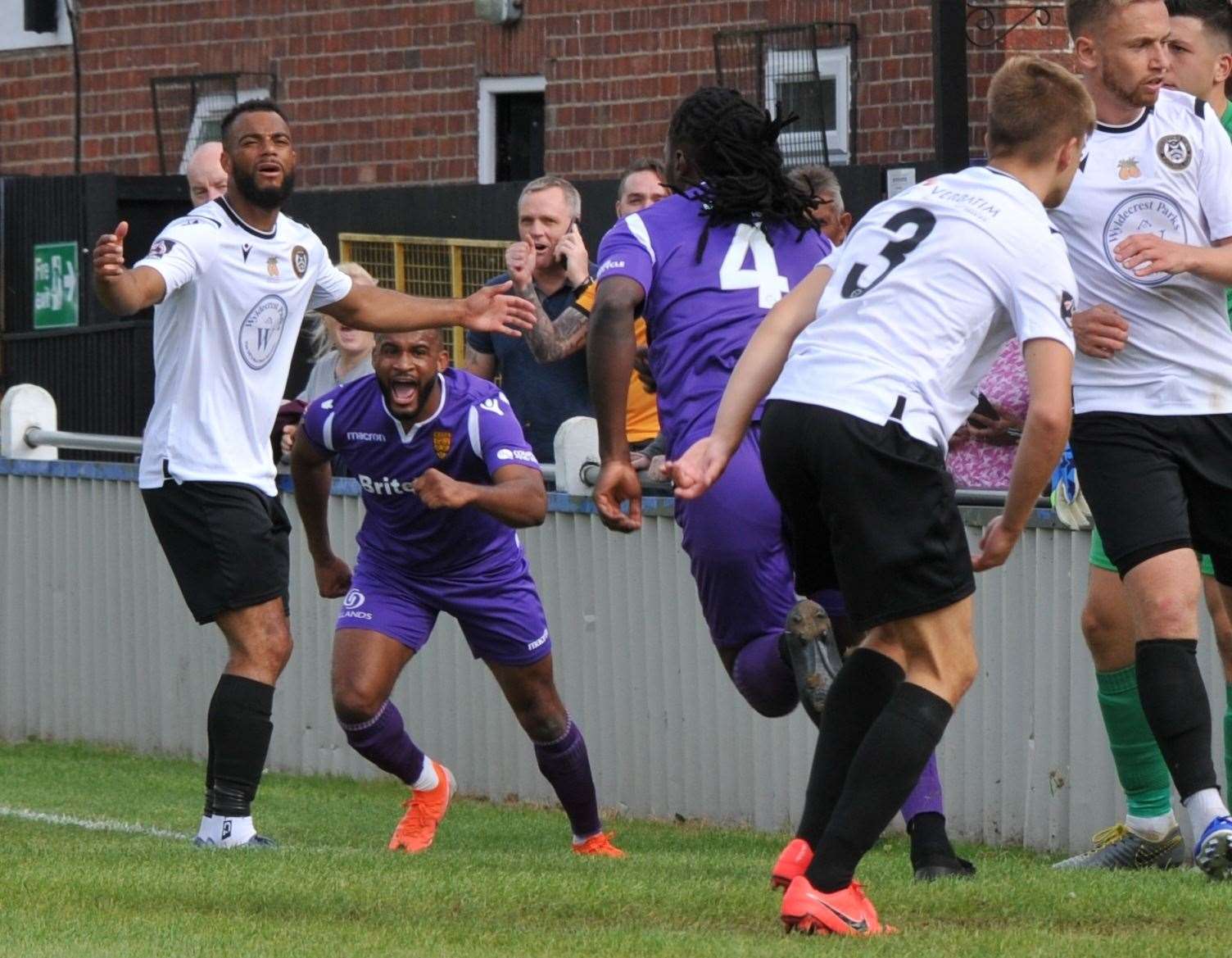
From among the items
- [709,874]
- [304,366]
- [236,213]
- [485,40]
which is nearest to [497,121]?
[485,40]

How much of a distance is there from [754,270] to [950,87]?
151 inches

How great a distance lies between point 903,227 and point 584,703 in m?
5.23

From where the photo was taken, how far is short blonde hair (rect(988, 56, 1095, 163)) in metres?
5.68

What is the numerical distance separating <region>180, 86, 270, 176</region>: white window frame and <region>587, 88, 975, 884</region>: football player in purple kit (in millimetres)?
11379

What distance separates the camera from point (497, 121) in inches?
665

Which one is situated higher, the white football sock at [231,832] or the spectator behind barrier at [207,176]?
the spectator behind barrier at [207,176]

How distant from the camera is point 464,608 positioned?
862cm

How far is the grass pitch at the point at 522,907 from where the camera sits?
5.45 m

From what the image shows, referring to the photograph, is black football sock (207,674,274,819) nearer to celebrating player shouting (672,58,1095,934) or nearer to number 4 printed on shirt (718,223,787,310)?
number 4 printed on shirt (718,223,787,310)

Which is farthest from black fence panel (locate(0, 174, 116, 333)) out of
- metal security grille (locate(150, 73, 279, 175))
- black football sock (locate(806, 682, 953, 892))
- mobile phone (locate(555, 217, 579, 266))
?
black football sock (locate(806, 682, 953, 892))

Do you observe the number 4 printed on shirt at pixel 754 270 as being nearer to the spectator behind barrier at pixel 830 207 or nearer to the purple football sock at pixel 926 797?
the purple football sock at pixel 926 797

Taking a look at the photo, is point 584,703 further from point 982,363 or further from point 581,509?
point 982,363

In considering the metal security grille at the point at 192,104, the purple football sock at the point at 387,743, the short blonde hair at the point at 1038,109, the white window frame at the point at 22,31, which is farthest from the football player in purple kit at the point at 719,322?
the white window frame at the point at 22,31

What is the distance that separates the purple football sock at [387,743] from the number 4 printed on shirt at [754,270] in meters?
2.40
